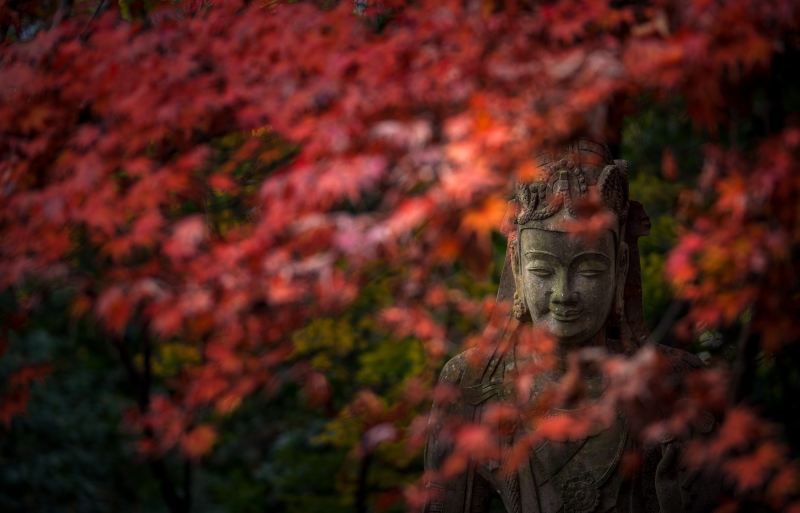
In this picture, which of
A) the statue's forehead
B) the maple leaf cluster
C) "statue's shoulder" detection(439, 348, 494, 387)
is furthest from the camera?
"statue's shoulder" detection(439, 348, 494, 387)

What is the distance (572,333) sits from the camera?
520 centimetres

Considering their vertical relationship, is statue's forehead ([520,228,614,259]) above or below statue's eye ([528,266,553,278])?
above

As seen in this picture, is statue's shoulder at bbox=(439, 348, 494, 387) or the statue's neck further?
statue's shoulder at bbox=(439, 348, 494, 387)

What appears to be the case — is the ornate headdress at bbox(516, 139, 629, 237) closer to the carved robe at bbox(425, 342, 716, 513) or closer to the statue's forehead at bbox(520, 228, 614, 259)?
the statue's forehead at bbox(520, 228, 614, 259)

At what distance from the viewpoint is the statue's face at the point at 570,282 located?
518 centimetres

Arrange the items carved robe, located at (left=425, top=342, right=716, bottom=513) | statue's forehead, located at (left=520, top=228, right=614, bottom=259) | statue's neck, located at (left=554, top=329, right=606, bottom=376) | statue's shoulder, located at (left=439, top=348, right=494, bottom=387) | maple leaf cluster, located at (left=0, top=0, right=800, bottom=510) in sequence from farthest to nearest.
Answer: statue's shoulder, located at (left=439, top=348, right=494, bottom=387), statue's neck, located at (left=554, top=329, right=606, bottom=376), statue's forehead, located at (left=520, top=228, right=614, bottom=259), carved robe, located at (left=425, top=342, right=716, bottom=513), maple leaf cluster, located at (left=0, top=0, right=800, bottom=510)

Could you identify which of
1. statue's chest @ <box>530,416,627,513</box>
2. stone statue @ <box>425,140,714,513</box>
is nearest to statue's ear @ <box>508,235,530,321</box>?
stone statue @ <box>425,140,714,513</box>

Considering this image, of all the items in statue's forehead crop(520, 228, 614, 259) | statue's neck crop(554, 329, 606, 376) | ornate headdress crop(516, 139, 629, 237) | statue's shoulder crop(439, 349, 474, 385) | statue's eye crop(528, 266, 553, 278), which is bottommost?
statue's shoulder crop(439, 349, 474, 385)

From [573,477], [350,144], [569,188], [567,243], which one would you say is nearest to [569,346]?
[567,243]

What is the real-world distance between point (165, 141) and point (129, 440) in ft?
16.6

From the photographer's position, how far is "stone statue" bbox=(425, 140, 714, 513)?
16.8 feet

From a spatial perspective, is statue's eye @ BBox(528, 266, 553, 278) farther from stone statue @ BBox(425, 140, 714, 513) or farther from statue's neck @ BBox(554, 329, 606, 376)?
statue's neck @ BBox(554, 329, 606, 376)

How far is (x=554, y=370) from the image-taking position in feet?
17.6

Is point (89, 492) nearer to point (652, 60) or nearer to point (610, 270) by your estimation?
point (610, 270)
